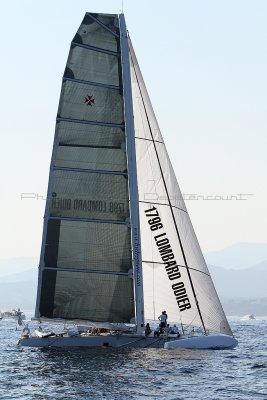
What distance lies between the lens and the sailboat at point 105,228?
48188mm

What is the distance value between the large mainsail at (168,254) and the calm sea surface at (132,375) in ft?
8.00

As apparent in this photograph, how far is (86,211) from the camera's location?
159ft

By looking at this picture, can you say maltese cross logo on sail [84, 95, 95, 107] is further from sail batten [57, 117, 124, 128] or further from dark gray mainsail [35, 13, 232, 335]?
sail batten [57, 117, 124, 128]

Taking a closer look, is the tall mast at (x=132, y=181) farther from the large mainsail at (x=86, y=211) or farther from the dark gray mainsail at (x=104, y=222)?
the large mainsail at (x=86, y=211)

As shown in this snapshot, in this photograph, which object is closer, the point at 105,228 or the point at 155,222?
the point at 105,228

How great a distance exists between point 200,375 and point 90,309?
10296 mm

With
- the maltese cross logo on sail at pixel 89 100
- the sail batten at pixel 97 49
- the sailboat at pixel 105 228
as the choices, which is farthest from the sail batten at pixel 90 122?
the sail batten at pixel 97 49

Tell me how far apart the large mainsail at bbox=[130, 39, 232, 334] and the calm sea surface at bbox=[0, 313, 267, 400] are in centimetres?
244

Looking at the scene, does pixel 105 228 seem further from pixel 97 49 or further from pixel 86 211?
pixel 97 49

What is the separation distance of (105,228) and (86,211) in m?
1.40

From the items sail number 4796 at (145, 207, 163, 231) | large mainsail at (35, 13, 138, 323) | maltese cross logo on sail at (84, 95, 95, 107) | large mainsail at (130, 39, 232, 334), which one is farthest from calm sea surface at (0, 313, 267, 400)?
maltese cross logo on sail at (84, 95, 95, 107)

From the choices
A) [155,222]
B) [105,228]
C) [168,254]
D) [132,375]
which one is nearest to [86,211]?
[105,228]

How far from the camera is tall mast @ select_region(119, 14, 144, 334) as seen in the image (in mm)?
47781

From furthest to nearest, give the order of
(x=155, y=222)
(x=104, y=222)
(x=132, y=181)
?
(x=155, y=222), (x=104, y=222), (x=132, y=181)
